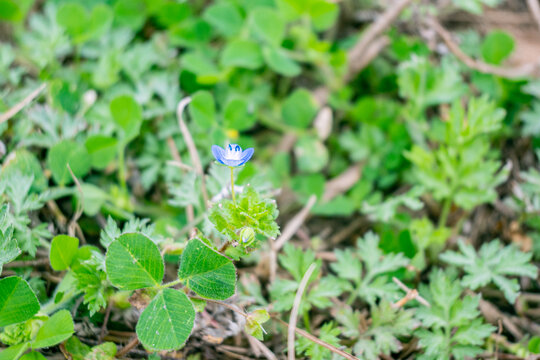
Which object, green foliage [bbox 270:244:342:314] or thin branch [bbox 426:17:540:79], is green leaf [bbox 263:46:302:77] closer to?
thin branch [bbox 426:17:540:79]

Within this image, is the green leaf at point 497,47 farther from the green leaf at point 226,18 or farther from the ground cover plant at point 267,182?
the green leaf at point 226,18

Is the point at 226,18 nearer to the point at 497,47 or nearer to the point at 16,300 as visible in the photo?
the point at 497,47

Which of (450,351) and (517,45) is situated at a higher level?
(517,45)

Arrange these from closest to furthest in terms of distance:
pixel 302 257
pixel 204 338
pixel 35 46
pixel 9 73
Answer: pixel 204 338, pixel 302 257, pixel 9 73, pixel 35 46

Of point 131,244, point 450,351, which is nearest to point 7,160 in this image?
point 131,244

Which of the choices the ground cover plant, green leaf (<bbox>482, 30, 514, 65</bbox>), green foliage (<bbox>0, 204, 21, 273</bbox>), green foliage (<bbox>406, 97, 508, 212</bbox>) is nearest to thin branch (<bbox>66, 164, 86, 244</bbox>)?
the ground cover plant

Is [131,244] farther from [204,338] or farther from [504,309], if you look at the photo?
[504,309]

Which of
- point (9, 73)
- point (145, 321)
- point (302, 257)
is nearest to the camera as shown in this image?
point (145, 321)

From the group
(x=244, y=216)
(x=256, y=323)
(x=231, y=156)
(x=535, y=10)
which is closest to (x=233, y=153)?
(x=231, y=156)
